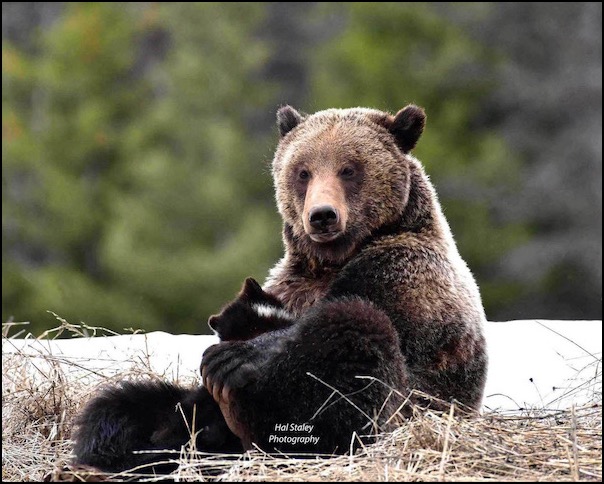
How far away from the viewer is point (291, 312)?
5062mm

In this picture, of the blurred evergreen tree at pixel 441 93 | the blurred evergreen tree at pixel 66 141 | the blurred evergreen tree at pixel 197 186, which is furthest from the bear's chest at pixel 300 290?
the blurred evergreen tree at pixel 66 141

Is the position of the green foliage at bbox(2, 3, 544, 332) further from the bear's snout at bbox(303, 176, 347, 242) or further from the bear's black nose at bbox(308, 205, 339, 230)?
the bear's black nose at bbox(308, 205, 339, 230)

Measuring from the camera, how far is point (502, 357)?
6641 millimetres

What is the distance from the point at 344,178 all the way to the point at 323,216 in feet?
1.17

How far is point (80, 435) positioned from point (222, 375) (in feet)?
2.65

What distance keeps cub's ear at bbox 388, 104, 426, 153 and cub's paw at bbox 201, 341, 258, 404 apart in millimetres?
1475

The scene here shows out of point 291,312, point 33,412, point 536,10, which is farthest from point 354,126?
point 536,10

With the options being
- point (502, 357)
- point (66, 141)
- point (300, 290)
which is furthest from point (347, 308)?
point (66, 141)

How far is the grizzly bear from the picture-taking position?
4461 millimetres

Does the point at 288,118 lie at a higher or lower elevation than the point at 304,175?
higher

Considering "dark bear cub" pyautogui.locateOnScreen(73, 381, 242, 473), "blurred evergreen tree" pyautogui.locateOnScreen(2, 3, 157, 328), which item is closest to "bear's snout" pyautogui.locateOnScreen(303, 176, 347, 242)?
"dark bear cub" pyautogui.locateOnScreen(73, 381, 242, 473)

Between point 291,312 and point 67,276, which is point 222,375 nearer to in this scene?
point 291,312

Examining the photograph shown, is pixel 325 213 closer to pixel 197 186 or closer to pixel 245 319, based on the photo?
Result: pixel 245 319

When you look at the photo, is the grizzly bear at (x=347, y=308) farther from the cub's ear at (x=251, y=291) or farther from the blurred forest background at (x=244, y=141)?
the blurred forest background at (x=244, y=141)
